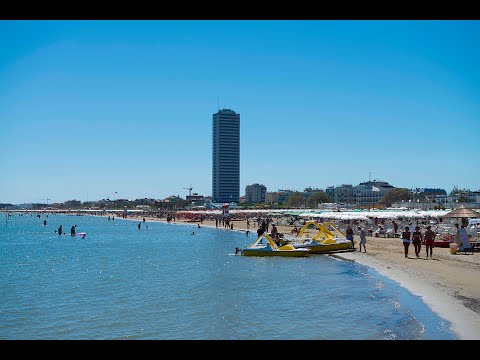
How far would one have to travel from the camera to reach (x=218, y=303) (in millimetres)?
17016

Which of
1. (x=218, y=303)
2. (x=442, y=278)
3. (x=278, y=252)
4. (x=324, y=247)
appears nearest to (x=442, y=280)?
(x=442, y=278)

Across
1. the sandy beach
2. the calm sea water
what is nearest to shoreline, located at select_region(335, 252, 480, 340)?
the sandy beach

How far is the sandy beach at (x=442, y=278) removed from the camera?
41.4 feet

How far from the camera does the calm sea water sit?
12984 millimetres

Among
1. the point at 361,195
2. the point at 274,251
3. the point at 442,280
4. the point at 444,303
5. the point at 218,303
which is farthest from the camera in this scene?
the point at 361,195

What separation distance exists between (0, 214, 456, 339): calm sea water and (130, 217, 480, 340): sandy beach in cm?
49

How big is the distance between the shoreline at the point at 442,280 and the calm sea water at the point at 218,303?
0.43 meters

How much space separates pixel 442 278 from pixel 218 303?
845 centimetres

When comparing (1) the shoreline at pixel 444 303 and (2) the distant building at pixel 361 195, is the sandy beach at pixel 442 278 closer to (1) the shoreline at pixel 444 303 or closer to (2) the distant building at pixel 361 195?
(1) the shoreline at pixel 444 303

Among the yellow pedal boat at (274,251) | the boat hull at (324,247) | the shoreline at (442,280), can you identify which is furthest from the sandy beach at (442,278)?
the yellow pedal boat at (274,251)

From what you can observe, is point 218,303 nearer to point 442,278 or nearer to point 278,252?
point 442,278

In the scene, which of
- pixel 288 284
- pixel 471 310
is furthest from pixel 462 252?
pixel 471 310
